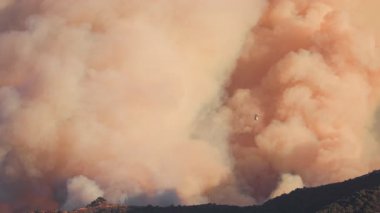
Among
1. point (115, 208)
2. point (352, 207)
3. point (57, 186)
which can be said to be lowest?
point (352, 207)

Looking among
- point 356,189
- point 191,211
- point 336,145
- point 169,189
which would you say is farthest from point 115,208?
point 336,145

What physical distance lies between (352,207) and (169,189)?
68.7ft

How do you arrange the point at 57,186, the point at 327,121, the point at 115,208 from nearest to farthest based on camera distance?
the point at 115,208 → the point at 57,186 → the point at 327,121

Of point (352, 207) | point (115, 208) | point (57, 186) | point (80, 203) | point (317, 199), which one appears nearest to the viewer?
point (352, 207)

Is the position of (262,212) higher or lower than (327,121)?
lower

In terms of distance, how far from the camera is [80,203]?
71250 mm

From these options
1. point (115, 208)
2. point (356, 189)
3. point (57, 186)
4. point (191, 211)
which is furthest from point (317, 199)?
point (57, 186)

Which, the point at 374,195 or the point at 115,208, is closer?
the point at 374,195

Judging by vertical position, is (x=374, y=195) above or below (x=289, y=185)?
below

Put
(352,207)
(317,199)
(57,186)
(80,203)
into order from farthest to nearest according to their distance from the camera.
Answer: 1. (57,186)
2. (80,203)
3. (317,199)
4. (352,207)

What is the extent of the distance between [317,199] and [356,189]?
259 centimetres

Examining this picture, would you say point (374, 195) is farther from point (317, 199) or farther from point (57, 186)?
point (57, 186)

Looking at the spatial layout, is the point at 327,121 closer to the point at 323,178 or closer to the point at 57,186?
the point at 323,178

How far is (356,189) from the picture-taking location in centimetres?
5962
